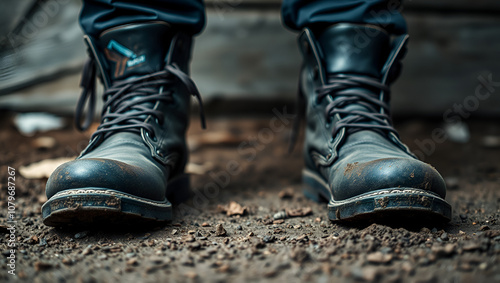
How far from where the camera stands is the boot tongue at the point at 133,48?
3.78 ft

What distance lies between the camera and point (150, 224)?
994 millimetres

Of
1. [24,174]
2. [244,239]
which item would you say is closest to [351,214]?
[244,239]

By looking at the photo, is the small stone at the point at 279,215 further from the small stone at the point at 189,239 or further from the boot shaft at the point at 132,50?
the boot shaft at the point at 132,50

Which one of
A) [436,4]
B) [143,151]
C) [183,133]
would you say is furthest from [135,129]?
[436,4]

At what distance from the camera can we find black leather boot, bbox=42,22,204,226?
0.89 meters

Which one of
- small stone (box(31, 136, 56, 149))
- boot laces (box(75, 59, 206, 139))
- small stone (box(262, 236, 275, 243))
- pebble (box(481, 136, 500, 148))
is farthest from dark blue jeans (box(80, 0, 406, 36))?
pebble (box(481, 136, 500, 148))

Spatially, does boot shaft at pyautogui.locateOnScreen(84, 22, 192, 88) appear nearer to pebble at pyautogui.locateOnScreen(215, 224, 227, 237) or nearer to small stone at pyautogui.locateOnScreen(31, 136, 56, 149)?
pebble at pyautogui.locateOnScreen(215, 224, 227, 237)

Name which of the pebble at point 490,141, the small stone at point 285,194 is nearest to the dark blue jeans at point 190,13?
the small stone at point 285,194

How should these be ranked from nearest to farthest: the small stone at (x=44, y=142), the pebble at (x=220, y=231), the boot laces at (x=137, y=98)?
the pebble at (x=220, y=231)
the boot laces at (x=137, y=98)
the small stone at (x=44, y=142)

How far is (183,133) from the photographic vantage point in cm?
129

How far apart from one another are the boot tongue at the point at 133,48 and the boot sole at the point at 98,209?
447 mm

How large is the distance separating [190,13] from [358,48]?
0.56 meters

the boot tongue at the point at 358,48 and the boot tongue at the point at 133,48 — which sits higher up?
the boot tongue at the point at 358,48

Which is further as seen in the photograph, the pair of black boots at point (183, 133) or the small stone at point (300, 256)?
the pair of black boots at point (183, 133)
